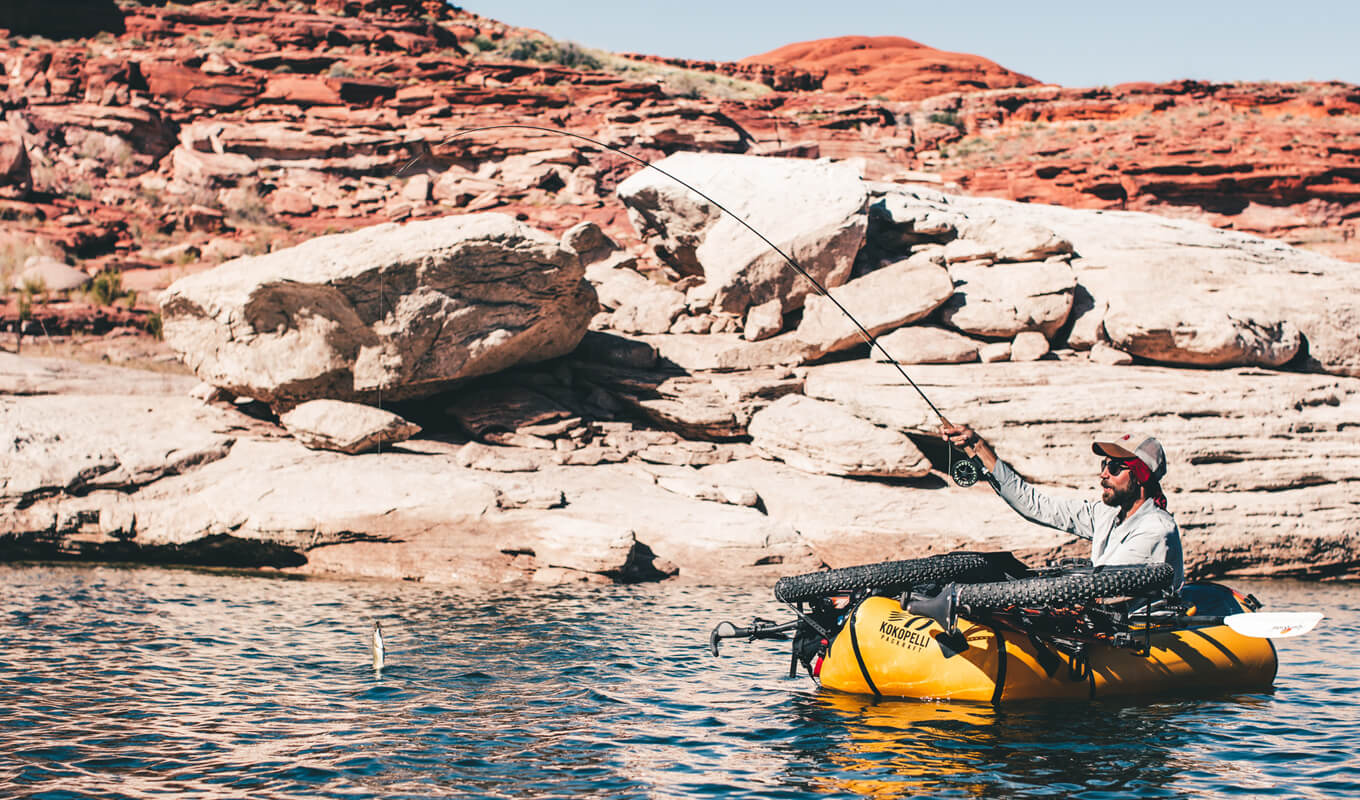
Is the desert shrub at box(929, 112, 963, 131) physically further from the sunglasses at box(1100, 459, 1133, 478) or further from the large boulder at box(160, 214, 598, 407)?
the sunglasses at box(1100, 459, 1133, 478)

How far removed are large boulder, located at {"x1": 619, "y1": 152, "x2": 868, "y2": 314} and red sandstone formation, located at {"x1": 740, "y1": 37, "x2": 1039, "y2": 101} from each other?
39080 mm

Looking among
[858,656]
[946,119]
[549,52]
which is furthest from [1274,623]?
[549,52]

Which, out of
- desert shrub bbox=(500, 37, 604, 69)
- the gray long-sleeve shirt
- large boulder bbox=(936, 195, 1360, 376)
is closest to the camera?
the gray long-sleeve shirt

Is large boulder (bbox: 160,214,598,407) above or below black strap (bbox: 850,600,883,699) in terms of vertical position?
above

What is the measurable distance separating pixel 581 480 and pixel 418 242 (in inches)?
157

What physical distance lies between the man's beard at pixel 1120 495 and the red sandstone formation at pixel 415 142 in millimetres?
20969

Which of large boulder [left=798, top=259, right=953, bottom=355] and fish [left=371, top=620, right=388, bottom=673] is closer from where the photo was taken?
fish [left=371, top=620, right=388, bottom=673]

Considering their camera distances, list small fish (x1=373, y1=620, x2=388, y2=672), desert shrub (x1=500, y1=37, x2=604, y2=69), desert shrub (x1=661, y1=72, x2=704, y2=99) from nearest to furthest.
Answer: small fish (x1=373, y1=620, x2=388, y2=672) → desert shrub (x1=661, y1=72, x2=704, y2=99) → desert shrub (x1=500, y1=37, x2=604, y2=69)

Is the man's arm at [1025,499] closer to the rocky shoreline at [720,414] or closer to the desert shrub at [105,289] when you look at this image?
the rocky shoreline at [720,414]

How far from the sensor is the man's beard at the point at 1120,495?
714cm

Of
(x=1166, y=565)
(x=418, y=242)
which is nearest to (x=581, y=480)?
(x=418, y=242)

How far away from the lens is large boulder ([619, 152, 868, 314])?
55.3 ft

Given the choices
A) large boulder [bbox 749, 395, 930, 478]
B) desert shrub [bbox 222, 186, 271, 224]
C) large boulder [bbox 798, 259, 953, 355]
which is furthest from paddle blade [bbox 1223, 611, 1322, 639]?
desert shrub [bbox 222, 186, 271, 224]

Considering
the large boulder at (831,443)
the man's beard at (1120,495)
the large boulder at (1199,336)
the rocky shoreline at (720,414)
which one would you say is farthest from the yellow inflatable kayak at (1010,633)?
the large boulder at (1199,336)
